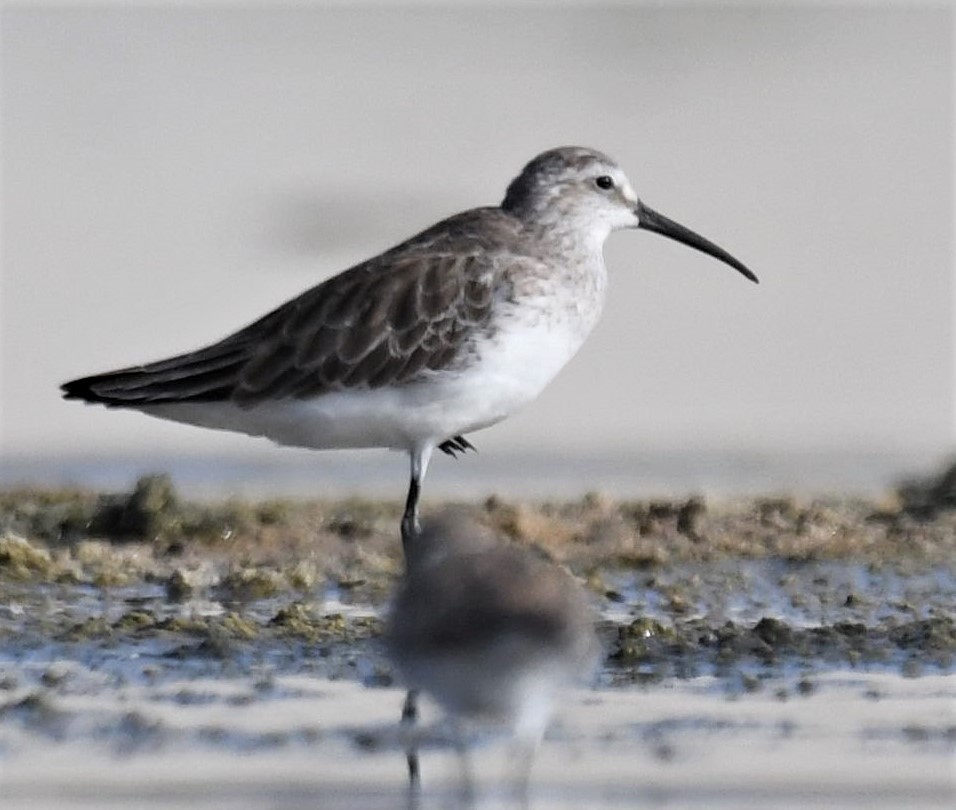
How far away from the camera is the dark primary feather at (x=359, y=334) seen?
8.45 m

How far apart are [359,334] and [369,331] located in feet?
0.12

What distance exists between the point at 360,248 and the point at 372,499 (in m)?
3.89

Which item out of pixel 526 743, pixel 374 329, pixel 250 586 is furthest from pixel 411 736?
pixel 374 329

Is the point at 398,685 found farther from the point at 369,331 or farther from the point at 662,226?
the point at 662,226

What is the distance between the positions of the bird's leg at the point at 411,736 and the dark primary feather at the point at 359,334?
2.15m

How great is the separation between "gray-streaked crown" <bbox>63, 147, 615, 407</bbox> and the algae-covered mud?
62 centimetres

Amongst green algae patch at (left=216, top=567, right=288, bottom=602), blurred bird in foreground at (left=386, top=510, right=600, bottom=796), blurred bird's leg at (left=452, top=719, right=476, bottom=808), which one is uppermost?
green algae patch at (left=216, top=567, right=288, bottom=602)

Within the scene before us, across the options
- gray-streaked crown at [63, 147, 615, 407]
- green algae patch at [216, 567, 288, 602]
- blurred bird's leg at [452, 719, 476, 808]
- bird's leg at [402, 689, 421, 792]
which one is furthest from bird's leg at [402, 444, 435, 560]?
blurred bird's leg at [452, 719, 476, 808]

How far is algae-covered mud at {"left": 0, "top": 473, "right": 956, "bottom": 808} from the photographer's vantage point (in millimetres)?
5629

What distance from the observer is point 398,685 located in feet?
22.0

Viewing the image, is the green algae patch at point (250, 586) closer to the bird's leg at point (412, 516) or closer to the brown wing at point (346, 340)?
the bird's leg at point (412, 516)

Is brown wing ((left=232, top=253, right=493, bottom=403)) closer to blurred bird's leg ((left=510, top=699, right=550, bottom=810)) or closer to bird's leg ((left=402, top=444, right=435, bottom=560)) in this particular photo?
bird's leg ((left=402, top=444, right=435, bottom=560))

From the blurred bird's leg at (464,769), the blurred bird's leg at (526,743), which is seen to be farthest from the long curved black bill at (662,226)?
the blurred bird's leg at (464,769)

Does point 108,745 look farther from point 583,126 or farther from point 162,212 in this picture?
point 583,126
